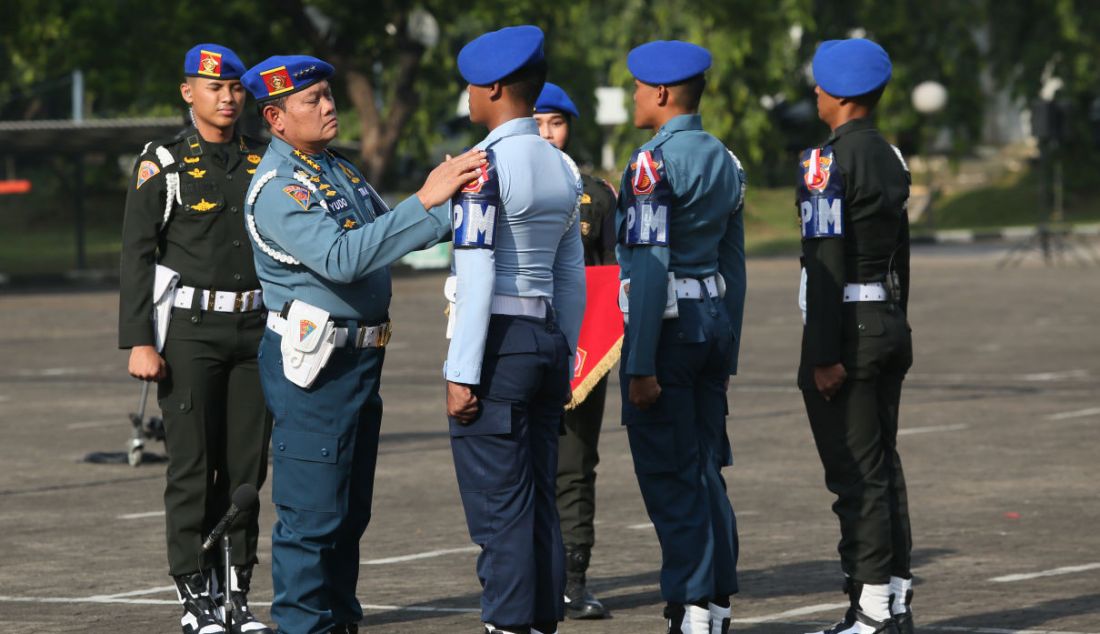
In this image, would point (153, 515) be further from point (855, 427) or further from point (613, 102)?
point (613, 102)

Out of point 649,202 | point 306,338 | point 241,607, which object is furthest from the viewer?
point 241,607

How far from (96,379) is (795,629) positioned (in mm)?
12021

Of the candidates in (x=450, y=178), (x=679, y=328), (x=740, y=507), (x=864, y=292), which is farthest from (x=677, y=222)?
(x=740, y=507)

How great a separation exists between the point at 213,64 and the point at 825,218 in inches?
88.7

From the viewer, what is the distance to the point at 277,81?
6422 millimetres

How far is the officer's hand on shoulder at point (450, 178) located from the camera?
231 inches

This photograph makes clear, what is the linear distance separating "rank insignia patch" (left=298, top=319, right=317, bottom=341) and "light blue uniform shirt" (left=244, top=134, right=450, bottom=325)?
0.27ft

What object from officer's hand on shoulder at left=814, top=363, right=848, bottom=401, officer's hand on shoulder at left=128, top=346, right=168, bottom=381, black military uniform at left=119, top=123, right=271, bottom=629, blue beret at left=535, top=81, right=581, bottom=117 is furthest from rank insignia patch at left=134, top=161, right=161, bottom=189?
officer's hand on shoulder at left=814, top=363, right=848, bottom=401

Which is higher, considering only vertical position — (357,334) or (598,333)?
(357,334)

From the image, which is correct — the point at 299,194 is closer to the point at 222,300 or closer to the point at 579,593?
the point at 222,300

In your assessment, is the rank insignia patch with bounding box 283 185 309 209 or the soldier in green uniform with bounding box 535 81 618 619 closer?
the rank insignia patch with bounding box 283 185 309 209

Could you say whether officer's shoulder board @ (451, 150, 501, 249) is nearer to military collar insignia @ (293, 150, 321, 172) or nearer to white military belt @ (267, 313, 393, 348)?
white military belt @ (267, 313, 393, 348)

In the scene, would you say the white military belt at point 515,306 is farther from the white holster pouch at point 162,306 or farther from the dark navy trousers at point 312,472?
the white holster pouch at point 162,306

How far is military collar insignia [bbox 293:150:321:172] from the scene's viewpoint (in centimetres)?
641
